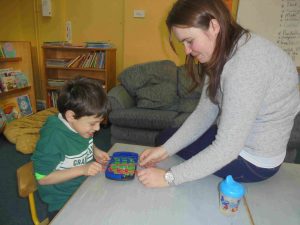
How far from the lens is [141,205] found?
0.73 metres

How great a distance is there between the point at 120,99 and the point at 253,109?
167 centimetres

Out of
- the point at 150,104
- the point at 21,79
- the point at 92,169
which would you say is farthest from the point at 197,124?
the point at 21,79

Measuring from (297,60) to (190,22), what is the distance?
2.66 meters

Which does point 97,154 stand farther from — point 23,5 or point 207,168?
point 23,5

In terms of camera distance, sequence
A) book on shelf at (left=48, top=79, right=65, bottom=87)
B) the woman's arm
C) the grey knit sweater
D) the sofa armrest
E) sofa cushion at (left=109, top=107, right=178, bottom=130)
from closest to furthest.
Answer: the grey knit sweater, the woman's arm, sofa cushion at (left=109, top=107, right=178, bottom=130), the sofa armrest, book on shelf at (left=48, top=79, right=65, bottom=87)

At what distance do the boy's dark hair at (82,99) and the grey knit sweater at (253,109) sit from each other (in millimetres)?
358

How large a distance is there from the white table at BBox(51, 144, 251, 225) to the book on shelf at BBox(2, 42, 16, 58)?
2.64m

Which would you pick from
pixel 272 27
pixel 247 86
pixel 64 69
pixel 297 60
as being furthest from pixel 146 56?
pixel 247 86

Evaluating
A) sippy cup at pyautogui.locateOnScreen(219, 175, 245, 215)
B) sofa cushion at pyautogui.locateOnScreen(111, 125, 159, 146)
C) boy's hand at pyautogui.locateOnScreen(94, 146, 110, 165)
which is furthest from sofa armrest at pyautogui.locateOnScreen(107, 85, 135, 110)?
sippy cup at pyautogui.locateOnScreen(219, 175, 245, 215)

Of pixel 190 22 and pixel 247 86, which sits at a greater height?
pixel 190 22

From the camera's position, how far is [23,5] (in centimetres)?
341

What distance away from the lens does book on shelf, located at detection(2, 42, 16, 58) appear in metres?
2.90

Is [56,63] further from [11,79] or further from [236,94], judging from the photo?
[236,94]

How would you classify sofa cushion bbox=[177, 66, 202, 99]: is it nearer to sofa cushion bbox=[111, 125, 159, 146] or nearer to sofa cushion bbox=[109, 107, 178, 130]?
sofa cushion bbox=[109, 107, 178, 130]
